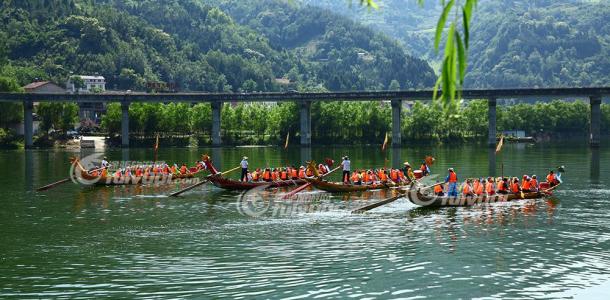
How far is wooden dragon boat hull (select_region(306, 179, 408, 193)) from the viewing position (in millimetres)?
56656

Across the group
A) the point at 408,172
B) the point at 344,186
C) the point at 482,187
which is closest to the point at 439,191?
the point at 482,187

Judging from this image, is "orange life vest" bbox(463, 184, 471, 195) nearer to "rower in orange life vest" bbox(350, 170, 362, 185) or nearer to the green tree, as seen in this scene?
"rower in orange life vest" bbox(350, 170, 362, 185)

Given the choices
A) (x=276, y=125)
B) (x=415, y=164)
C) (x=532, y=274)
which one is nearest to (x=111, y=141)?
(x=276, y=125)

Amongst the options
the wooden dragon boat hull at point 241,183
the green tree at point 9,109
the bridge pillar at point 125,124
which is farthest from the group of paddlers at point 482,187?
the green tree at point 9,109

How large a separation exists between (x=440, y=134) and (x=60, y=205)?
472ft

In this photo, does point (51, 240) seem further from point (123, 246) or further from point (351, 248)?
point (351, 248)

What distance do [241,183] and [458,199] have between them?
19.8 metres

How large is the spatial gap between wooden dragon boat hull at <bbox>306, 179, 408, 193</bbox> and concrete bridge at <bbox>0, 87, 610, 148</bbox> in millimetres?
95341

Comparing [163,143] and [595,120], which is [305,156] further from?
[595,120]

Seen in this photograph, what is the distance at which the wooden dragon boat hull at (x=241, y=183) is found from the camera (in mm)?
60219

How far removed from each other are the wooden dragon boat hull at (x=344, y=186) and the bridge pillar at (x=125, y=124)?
10701 centimetres

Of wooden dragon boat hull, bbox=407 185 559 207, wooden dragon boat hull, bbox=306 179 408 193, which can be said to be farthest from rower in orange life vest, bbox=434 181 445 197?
wooden dragon boat hull, bbox=306 179 408 193

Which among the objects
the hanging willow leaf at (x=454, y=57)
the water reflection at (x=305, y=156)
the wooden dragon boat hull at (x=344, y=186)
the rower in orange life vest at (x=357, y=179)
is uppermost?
the hanging willow leaf at (x=454, y=57)

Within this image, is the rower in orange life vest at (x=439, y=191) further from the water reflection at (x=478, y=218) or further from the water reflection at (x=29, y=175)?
the water reflection at (x=29, y=175)
